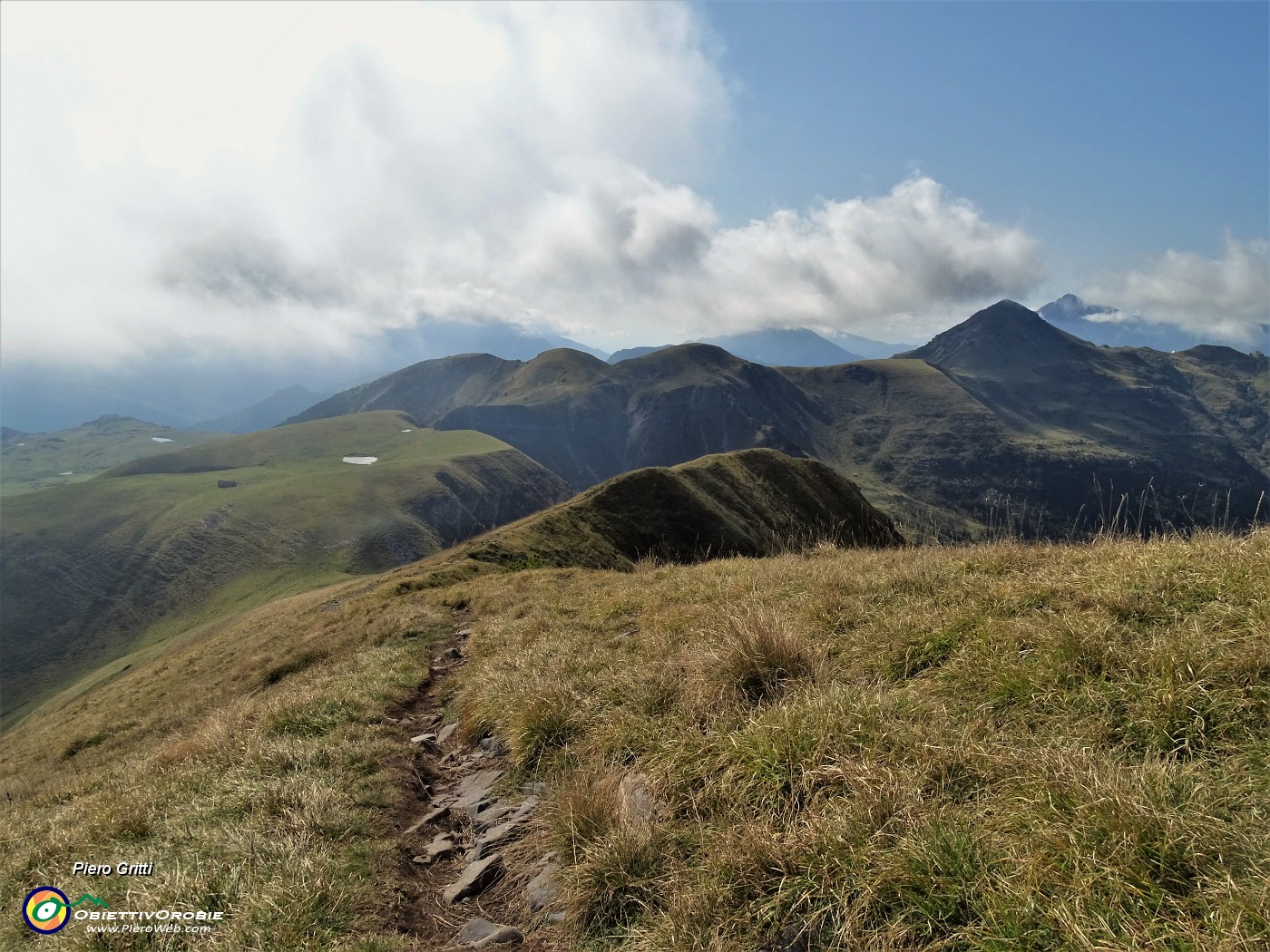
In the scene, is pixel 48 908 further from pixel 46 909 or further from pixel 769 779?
pixel 769 779

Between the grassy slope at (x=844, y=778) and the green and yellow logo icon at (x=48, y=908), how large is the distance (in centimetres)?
15

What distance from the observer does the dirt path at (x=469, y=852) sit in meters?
5.26

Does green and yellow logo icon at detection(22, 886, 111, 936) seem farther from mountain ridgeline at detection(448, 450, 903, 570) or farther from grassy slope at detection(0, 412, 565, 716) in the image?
grassy slope at detection(0, 412, 565, 716)

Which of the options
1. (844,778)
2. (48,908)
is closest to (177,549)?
(48,908)

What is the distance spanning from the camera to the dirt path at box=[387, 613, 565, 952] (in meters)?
5.26

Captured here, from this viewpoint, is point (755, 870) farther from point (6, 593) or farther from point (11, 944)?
point (6, 593)

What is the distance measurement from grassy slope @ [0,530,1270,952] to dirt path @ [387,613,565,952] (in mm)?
338

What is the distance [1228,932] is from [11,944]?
9652 millimetres

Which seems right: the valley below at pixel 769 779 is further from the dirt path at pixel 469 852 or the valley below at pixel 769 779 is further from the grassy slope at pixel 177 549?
the grassy slope at pixel 177 549

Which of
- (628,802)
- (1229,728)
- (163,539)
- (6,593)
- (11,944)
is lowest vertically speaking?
(6,593)

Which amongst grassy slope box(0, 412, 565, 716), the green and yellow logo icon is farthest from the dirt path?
grassy slope box(0, 412, 565, 716)

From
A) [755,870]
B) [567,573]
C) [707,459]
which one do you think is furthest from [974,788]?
[707,459]

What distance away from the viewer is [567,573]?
73.0 ft

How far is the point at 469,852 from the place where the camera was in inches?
258
